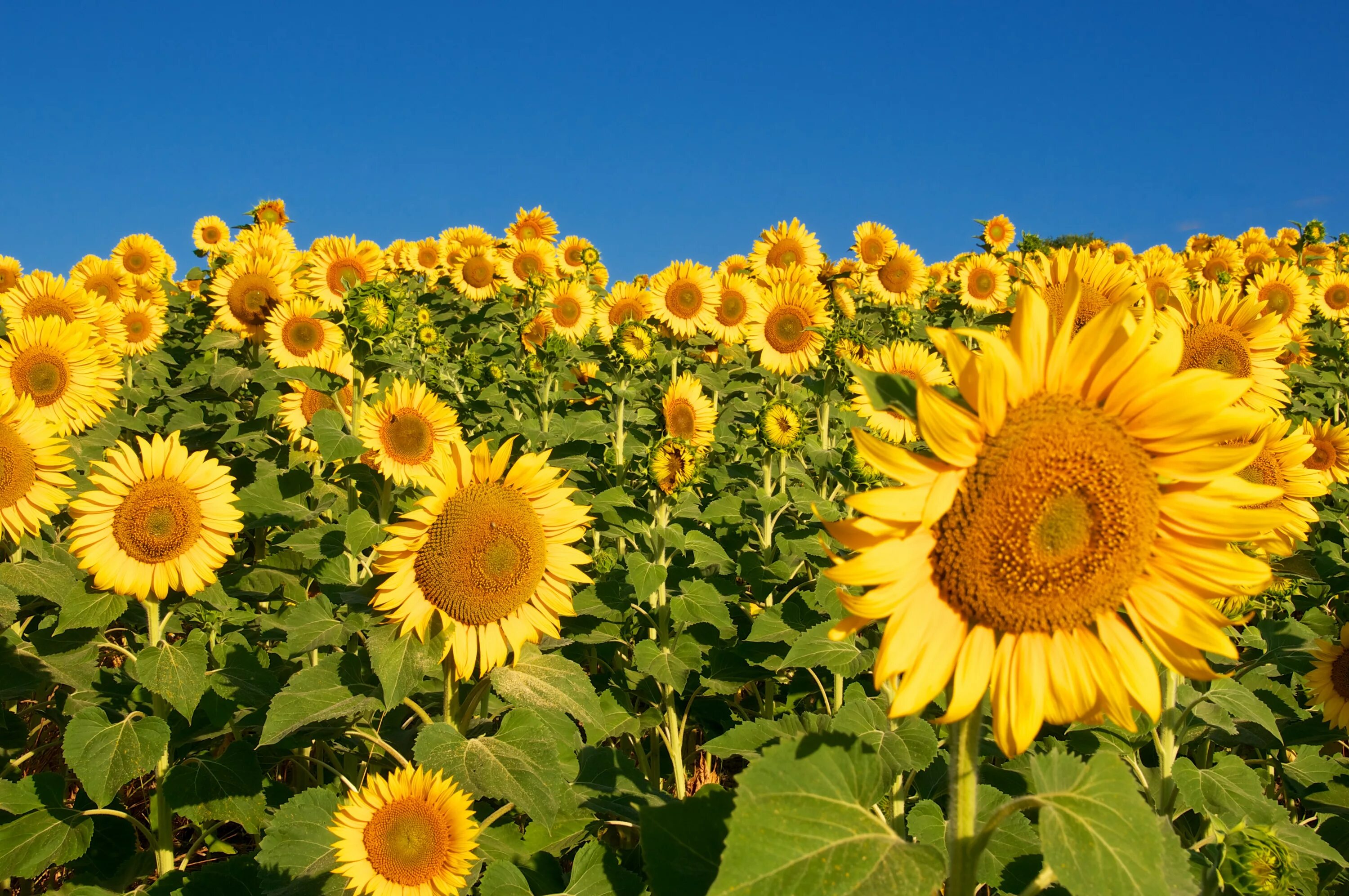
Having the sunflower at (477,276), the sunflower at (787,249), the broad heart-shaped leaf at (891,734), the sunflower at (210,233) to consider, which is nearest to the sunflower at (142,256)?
the sunflower at (210,233)

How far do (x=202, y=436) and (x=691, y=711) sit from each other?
439 centimetres

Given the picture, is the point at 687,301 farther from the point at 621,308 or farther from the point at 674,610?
the point at 674,610

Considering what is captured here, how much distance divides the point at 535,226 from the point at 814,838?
10.3 m

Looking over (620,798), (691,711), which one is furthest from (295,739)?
(691,711)

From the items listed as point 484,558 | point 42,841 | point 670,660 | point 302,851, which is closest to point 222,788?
point 42,841

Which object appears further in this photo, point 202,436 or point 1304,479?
point 202,436

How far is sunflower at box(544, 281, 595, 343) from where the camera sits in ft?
25.3

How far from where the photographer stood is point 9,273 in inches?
323

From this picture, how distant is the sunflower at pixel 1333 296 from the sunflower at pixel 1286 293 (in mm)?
1899

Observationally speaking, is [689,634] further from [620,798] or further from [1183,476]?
[1183,476]

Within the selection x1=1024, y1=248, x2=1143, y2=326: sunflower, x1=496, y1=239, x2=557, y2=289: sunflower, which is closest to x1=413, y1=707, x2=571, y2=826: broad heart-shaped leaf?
x1=1024, y1=248, x2=1143, y2=326: sunflower

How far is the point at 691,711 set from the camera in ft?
14.9

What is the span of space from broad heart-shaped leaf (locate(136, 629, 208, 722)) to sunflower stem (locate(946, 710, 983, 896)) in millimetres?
2683

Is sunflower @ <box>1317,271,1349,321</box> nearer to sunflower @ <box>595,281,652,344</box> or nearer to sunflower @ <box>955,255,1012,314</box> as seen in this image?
sunflower @ <box>955,255,1012,314</box>
